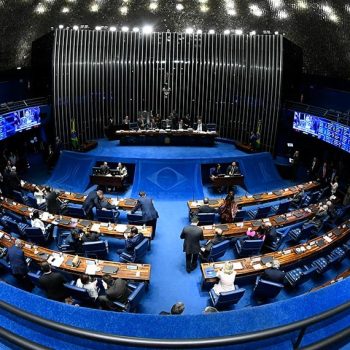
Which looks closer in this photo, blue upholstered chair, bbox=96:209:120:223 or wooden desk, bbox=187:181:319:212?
blue upholstered chair, bbox=96:209:120:223

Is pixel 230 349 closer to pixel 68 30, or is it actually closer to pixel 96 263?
pixel 96 263

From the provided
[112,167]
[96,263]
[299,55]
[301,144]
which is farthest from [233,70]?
[96,263]

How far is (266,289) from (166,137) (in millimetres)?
11668

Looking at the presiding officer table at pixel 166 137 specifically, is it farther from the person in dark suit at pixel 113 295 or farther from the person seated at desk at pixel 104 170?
the person in dark suit at pixel 113 295

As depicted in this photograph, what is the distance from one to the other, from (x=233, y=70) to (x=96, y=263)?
14.5 metres

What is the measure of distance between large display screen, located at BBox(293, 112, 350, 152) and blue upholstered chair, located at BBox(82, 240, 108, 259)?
32.4 ft

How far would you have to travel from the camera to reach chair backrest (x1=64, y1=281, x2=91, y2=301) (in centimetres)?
670

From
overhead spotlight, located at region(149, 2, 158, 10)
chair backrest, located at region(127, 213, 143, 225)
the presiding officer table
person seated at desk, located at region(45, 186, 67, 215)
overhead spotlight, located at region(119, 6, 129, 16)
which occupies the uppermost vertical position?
overhead spotlight, located at region(149, 2, 158, 10)

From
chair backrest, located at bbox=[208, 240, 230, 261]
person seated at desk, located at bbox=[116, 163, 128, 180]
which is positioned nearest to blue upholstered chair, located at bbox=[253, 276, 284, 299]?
chair backrest, located at bbox=[208, 240, 230, 261]

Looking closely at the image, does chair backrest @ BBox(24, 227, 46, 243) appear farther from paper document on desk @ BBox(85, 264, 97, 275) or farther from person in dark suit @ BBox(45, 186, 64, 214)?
paper document on desk @ BBox(85, 264, 97, 275)

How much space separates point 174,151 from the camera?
55.4ft

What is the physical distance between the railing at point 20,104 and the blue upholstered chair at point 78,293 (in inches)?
406

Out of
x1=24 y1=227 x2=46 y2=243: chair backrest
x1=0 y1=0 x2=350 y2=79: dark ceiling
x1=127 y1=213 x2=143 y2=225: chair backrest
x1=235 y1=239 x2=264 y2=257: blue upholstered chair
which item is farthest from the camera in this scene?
x1=0 y1=0 x2=350 y2=79: dark ceiling

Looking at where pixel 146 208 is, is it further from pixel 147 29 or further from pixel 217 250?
pixel 147 29
